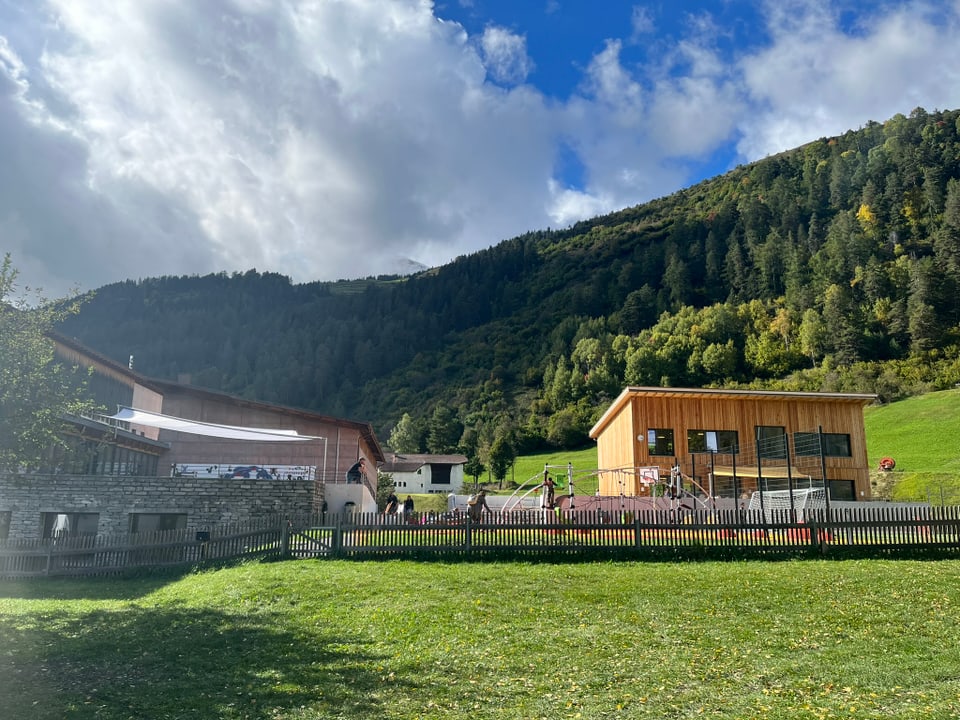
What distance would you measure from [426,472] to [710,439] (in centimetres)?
5712

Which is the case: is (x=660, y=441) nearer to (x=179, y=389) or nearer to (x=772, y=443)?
(x=772, y=443)

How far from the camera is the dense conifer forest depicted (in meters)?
111

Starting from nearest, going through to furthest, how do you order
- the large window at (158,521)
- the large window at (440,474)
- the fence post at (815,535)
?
the fence post at (815,535) < the large window at (158,521) < the large window at (440,474)

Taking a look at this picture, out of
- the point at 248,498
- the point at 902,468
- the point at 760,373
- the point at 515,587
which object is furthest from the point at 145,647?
the point at 760,373

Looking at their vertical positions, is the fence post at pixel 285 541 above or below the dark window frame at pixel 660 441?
below

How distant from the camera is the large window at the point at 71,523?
24828 millimetres

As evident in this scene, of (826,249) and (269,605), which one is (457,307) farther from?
(269,605)

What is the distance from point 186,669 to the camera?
389 inches

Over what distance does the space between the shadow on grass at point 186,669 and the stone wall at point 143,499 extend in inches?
474

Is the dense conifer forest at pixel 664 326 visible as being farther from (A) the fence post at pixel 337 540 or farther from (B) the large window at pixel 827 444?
(A) the fence post at pixel 337 540

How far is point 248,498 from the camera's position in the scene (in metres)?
25.4

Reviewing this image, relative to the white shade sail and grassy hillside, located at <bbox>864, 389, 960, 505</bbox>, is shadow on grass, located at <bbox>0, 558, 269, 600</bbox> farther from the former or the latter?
grassy hillside, located at <bbox>864, 389, 960, 505</bbox>

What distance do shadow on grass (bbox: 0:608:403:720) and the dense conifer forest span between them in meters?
77.4

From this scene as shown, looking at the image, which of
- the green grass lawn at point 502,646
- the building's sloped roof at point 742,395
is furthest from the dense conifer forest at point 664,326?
the green grass lawn at point 502,646
